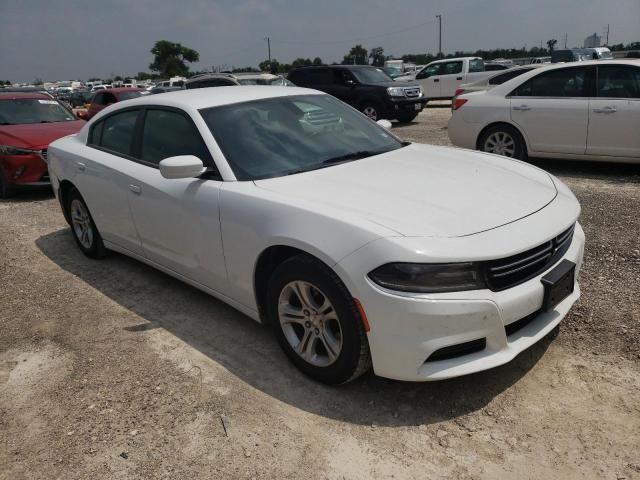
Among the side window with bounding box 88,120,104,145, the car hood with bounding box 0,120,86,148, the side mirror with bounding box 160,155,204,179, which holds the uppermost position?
the side window with bounding box 88,120,104,145

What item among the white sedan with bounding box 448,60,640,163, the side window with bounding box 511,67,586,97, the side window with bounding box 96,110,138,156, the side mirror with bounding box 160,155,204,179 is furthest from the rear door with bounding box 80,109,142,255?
the side window with bounding box 511,67,586,97

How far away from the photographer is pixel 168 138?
12.8ft

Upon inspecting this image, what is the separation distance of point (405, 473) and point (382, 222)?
1.12 m

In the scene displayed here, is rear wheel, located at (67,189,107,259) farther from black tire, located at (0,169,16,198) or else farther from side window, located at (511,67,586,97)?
side window, located at (511,67,586,97)

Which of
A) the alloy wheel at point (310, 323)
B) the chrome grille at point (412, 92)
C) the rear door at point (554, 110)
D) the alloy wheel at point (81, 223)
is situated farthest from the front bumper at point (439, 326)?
the chrome grille at point (412, 92)

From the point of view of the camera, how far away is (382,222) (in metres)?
2.62

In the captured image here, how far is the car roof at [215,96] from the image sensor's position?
3.82m

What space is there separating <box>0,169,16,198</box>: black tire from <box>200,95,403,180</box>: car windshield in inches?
225

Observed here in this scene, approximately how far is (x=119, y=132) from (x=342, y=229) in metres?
2.70

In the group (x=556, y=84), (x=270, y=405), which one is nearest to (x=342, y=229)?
(x=270, y=405)

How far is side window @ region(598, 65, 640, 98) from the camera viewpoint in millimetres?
6809

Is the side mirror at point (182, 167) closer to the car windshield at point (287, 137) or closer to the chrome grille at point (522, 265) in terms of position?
the car windshield at point (287, 137)

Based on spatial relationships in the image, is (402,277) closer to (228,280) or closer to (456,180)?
(456,180)

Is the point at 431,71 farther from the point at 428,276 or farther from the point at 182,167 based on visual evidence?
the point at 428,276
